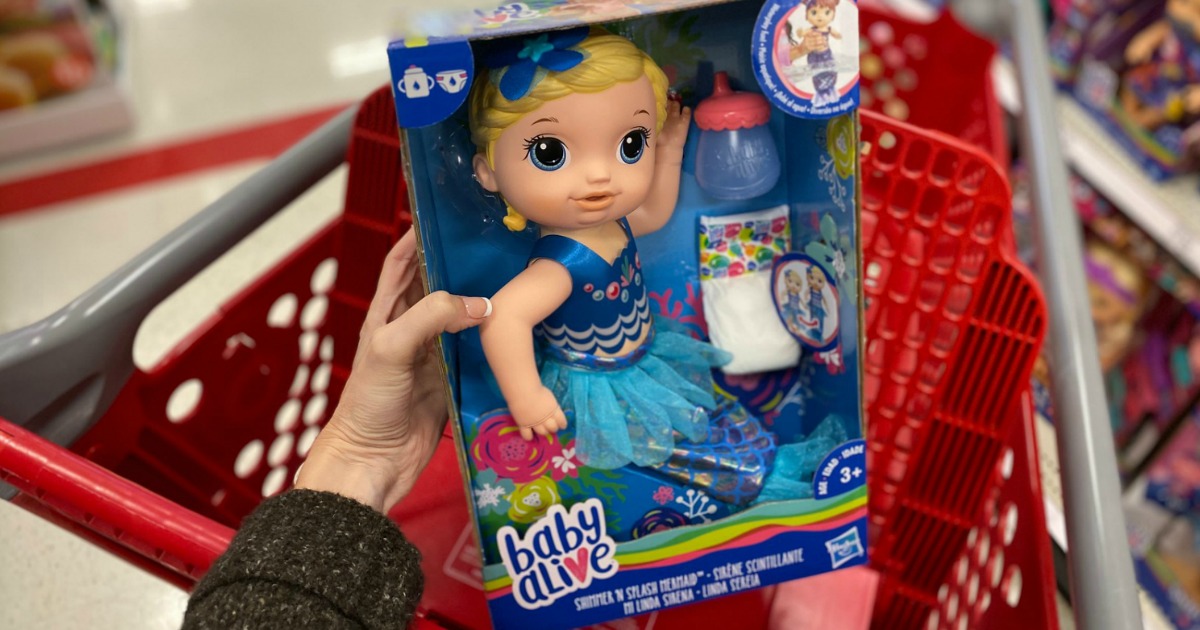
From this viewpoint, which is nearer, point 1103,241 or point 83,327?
point 83,327

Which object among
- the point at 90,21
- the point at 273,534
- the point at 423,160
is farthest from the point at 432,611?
the point at 90,21

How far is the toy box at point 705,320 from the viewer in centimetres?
65

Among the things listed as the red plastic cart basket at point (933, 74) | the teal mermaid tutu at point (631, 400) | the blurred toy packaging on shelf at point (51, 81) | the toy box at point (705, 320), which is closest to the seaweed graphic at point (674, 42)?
the toy box at point (705, 320)

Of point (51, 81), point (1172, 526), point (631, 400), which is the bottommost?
point (1172, 526)

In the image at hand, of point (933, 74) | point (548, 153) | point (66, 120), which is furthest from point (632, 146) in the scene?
point (66, 120)

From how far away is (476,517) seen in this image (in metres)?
0.70

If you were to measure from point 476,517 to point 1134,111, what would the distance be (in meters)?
1.31

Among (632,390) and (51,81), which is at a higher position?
(632,390)

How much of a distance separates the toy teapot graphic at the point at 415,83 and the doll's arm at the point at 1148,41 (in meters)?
1.30

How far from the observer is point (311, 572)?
0.54 m

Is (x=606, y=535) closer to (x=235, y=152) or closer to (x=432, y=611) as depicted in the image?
(x=432, y=611)

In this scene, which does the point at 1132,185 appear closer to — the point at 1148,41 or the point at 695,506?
the point at 1148,41

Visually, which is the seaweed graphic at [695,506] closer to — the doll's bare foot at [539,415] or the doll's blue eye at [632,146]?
the doll's bare foot at [539,415]

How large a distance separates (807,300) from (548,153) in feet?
0.92
